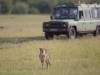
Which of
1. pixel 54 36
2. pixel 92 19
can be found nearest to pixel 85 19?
pixel 92 19

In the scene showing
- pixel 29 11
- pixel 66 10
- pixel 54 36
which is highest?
pixel 66 10

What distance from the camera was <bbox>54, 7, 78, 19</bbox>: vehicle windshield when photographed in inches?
1067

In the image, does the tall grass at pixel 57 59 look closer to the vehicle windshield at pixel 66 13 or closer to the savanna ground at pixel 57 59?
the savanna ground at pixel 57 59

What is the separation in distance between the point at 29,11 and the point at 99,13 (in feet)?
230

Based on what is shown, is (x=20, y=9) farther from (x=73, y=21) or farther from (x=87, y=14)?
(x=73, y=21)

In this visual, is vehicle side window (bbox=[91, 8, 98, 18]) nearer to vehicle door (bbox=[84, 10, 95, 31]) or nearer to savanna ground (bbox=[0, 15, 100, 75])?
vehicle door (bbox=[84, 10, 95, 31])

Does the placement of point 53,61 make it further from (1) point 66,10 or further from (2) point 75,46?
(1) point 66,10

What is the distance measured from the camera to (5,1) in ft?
313

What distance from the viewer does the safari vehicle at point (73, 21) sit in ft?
86.7

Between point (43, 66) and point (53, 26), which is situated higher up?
point (43, 66)

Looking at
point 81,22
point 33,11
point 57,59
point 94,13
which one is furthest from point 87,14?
point 33,11

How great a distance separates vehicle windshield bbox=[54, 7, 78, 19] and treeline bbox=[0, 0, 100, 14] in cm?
6473

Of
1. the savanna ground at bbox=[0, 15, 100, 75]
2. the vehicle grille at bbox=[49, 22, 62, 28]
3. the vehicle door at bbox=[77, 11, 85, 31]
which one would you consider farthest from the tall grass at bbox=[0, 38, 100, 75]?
the vehicle door at bbox=[77, 11, 85, 31]

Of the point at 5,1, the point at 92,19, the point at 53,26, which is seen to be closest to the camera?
the point at 53,26
